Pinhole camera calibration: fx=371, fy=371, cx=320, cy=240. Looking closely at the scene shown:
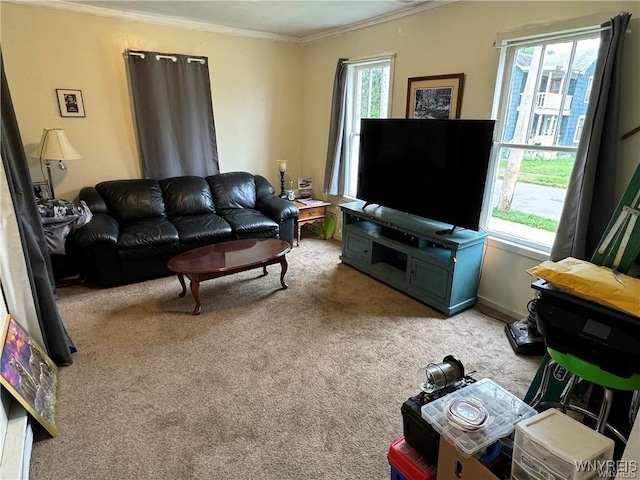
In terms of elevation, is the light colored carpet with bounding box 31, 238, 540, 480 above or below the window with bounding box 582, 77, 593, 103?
below

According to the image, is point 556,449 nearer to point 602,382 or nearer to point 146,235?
point 602,382

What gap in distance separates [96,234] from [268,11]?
8.86 feet

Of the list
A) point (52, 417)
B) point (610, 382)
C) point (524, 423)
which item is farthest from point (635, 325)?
point (52, 417)

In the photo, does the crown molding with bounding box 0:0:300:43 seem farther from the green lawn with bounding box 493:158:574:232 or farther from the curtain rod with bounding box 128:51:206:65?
the green lawn with bounding box 493:158:574:232

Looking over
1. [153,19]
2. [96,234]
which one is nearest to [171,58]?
[153,19]

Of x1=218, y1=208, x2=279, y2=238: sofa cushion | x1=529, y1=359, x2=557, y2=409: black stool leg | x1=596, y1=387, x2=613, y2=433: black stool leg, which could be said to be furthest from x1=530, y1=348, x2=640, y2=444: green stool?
x1=218, y1=208, x2=279, y2=238: sofa cushion

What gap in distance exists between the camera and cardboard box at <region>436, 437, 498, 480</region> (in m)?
1.21

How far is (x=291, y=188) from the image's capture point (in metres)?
5.40

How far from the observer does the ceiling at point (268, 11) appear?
3418mm

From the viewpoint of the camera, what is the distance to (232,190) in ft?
14.7

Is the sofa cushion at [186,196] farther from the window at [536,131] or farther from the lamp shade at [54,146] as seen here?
the window at [536,131]

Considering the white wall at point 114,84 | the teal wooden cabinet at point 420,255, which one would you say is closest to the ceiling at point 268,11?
the white wall at point 114,84

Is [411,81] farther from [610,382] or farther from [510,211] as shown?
[610,382]

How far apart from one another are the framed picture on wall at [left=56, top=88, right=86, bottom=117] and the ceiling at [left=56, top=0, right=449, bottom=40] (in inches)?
30.1
